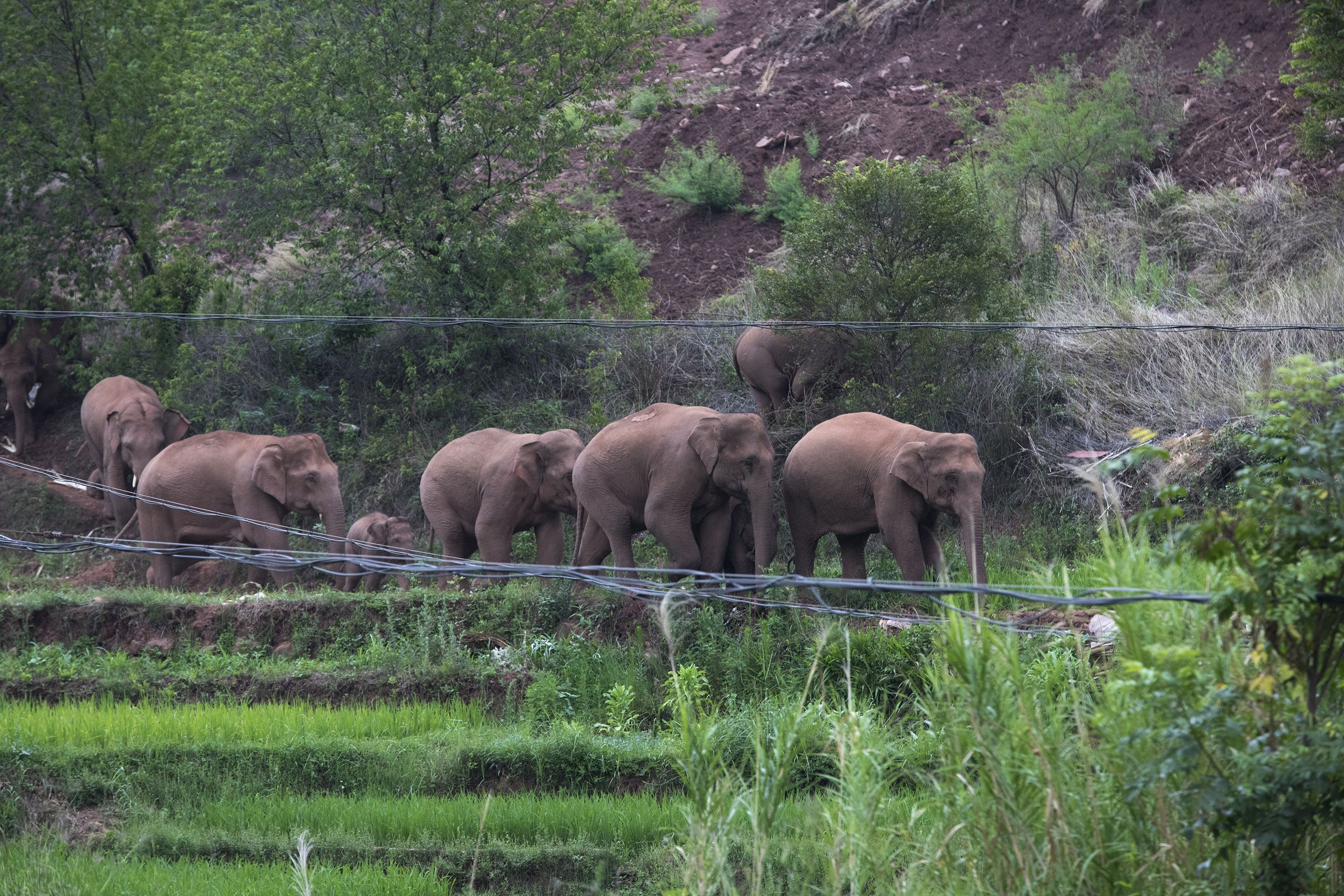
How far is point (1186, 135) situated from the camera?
86.1 ft

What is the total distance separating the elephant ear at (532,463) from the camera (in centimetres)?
1501

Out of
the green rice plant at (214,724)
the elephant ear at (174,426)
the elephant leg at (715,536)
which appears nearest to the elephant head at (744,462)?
the elephant leg at (715,536)

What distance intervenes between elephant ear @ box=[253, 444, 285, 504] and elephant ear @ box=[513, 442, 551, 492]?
136 inches

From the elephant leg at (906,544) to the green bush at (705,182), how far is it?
60.0 feet

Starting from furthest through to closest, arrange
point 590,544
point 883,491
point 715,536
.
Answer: point 590,544 < point 715,536 < point 883,491

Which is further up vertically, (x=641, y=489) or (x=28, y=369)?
(x=28, y=369)

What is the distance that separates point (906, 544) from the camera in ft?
43.0

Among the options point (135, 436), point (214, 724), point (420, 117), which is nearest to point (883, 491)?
point (214, 724)

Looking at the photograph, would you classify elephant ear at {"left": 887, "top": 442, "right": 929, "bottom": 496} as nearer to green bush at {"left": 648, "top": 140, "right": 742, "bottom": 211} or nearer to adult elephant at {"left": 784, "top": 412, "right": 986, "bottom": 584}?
adult elephant at {"left": 784, "top": 412, "right": 986, "bottom": 584}

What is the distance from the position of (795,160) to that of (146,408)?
1537 centimetres

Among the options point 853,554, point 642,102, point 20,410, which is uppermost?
point 642,102

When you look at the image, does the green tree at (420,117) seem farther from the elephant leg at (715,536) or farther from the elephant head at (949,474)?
the elephant head at (949,474)

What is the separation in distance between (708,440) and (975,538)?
2820 millimetres

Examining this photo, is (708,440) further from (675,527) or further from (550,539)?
(550,539)
